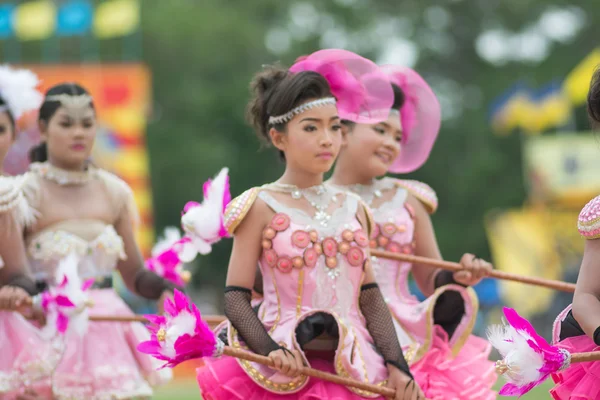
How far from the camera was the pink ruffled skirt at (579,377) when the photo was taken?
4125 mm

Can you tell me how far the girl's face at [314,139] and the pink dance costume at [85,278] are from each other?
180 centimetres

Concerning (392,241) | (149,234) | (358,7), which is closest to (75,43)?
(149,234)

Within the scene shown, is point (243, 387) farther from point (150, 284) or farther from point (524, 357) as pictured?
point (150, 284)

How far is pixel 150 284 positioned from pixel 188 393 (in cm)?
604

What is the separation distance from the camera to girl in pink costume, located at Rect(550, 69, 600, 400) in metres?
4.07

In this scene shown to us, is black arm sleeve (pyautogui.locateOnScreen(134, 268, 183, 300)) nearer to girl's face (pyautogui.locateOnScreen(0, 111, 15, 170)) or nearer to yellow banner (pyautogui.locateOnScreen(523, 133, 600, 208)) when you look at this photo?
girl's face (pyautogui.locateOnScreen(0, 111, 15, 170))

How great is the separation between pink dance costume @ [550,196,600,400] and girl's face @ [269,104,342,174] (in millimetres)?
1054

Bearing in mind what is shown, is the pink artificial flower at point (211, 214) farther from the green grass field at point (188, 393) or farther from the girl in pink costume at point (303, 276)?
the green grass field at point (188, 393)

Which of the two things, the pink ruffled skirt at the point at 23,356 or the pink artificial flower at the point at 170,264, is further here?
the pink artificial flower at the point at 170,264

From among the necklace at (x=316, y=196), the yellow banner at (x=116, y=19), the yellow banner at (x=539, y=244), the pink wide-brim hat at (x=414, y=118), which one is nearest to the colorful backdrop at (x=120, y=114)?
the yellow banner at (x=116, y=19)

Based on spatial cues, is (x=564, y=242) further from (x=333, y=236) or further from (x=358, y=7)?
(x=333, y=236)

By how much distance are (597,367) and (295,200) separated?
1.37 m

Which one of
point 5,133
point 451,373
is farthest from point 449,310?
point 5,133

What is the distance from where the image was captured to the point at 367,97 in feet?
16.9
